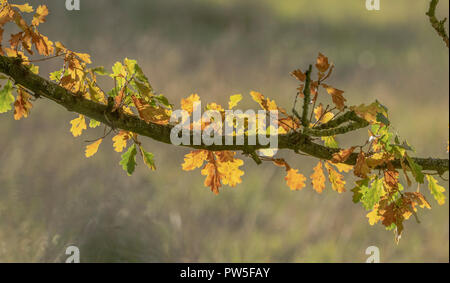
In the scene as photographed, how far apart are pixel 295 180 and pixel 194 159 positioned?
8.7 inches

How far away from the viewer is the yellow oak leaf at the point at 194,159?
90 centimetres

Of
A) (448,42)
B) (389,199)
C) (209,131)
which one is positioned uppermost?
(448,42)

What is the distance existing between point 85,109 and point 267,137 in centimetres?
36

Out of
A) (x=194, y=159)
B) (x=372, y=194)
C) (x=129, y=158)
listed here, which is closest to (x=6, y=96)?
(x=129, y=158)

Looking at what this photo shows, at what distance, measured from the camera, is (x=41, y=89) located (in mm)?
805

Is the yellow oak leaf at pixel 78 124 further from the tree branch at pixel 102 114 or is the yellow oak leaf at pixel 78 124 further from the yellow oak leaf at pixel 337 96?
the yellow oak leaf at pixel 337 96

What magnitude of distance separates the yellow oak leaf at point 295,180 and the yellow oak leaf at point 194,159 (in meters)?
0.18

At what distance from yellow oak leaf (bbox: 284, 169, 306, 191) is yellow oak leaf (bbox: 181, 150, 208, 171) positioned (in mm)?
182

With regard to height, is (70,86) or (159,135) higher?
(70,86)

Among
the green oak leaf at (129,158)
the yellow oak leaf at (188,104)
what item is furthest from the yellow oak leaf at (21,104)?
the yellow oak leaf at (188,104)

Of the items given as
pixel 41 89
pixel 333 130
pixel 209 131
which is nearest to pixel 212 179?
pixel 209 131

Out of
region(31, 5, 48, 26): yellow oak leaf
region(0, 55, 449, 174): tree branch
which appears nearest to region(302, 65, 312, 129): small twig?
region(0, 55, 449, 174): tree branch

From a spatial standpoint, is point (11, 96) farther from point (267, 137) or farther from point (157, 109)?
point (267, 137)

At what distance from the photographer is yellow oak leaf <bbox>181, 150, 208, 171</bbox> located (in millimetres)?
896
